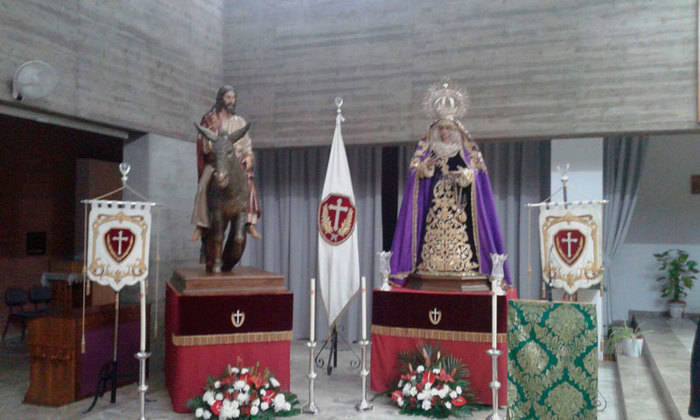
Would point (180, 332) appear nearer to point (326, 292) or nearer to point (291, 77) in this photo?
point (326, 292)

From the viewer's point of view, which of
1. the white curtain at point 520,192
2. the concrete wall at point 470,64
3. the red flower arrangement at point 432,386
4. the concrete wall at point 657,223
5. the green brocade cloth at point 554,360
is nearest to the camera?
the green brocade cloth at point 554,360

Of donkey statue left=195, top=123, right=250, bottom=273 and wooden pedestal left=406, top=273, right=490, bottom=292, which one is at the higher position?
donkey statue left=195, top=123, right=250, bottom=273

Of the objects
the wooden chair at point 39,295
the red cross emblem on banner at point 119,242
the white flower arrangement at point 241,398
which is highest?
the red cross emblem on banner at point 119,242

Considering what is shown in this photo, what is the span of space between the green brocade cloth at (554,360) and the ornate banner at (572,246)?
99 centimetres

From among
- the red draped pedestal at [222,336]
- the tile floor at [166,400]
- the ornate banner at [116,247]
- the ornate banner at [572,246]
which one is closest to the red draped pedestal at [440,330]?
the tile floor at [166,400]

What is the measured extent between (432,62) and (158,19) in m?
3.07

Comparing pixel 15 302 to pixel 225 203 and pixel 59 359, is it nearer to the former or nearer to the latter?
pixel 59 359

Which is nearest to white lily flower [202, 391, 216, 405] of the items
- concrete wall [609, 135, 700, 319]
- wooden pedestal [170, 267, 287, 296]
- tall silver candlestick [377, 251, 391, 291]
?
wooden pedestal [170, 267, 287, 296]

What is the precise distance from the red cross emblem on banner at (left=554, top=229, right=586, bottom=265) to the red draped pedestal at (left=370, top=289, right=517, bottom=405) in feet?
1.92

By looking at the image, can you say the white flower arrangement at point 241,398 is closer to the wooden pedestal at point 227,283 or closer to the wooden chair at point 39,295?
the wooden pedestal at point 227,283

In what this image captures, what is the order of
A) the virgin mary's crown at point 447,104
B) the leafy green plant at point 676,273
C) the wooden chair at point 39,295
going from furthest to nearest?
1. the wooden chair at point 39,295
2. the leafy green plant at point 676,273
3. the virgin mary's crown at point 447,104

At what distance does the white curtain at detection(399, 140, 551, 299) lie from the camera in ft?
23.6

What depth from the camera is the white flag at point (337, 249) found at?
6.20m

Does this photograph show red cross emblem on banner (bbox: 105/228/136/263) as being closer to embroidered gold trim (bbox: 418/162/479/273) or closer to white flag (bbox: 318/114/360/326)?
white flag (bbox: 318/114/360/326)
